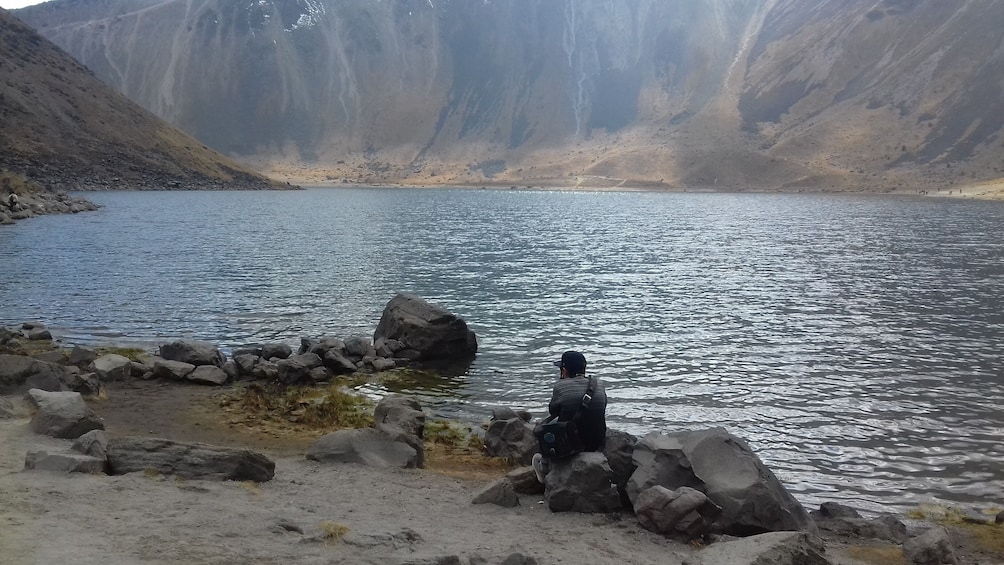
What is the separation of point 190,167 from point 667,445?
14569cm

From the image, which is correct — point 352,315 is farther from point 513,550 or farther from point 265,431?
point 513,550

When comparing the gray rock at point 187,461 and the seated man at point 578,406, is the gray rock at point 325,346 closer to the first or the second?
the gray rock at point 187,461

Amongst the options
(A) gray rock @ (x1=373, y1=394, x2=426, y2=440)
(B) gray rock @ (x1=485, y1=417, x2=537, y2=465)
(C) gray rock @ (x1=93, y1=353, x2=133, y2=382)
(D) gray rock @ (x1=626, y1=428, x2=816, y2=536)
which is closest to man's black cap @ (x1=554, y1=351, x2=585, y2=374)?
(D) gray rock @ (x1=626, y1=428, x2=816, y2=536)

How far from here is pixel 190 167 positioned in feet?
467

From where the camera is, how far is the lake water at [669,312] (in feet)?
55.2

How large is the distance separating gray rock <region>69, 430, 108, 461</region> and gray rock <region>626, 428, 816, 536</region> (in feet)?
26.8

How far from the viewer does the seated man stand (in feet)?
39.9

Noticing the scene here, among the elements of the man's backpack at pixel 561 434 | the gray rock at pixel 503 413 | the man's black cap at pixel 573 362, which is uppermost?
the man's black cap at pixel 573 362

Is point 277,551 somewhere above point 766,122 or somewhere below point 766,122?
below

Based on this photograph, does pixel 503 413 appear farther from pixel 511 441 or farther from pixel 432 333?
pixel 432 333

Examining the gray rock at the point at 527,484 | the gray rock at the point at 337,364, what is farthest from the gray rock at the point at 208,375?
the gray rock at the point at 527,484

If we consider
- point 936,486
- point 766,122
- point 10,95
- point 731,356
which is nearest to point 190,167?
point 10,95

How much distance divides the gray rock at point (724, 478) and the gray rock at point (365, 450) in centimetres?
430

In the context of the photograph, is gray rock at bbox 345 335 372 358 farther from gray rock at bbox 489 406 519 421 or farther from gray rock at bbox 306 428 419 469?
gray rock at bbox 306 428 419 469
